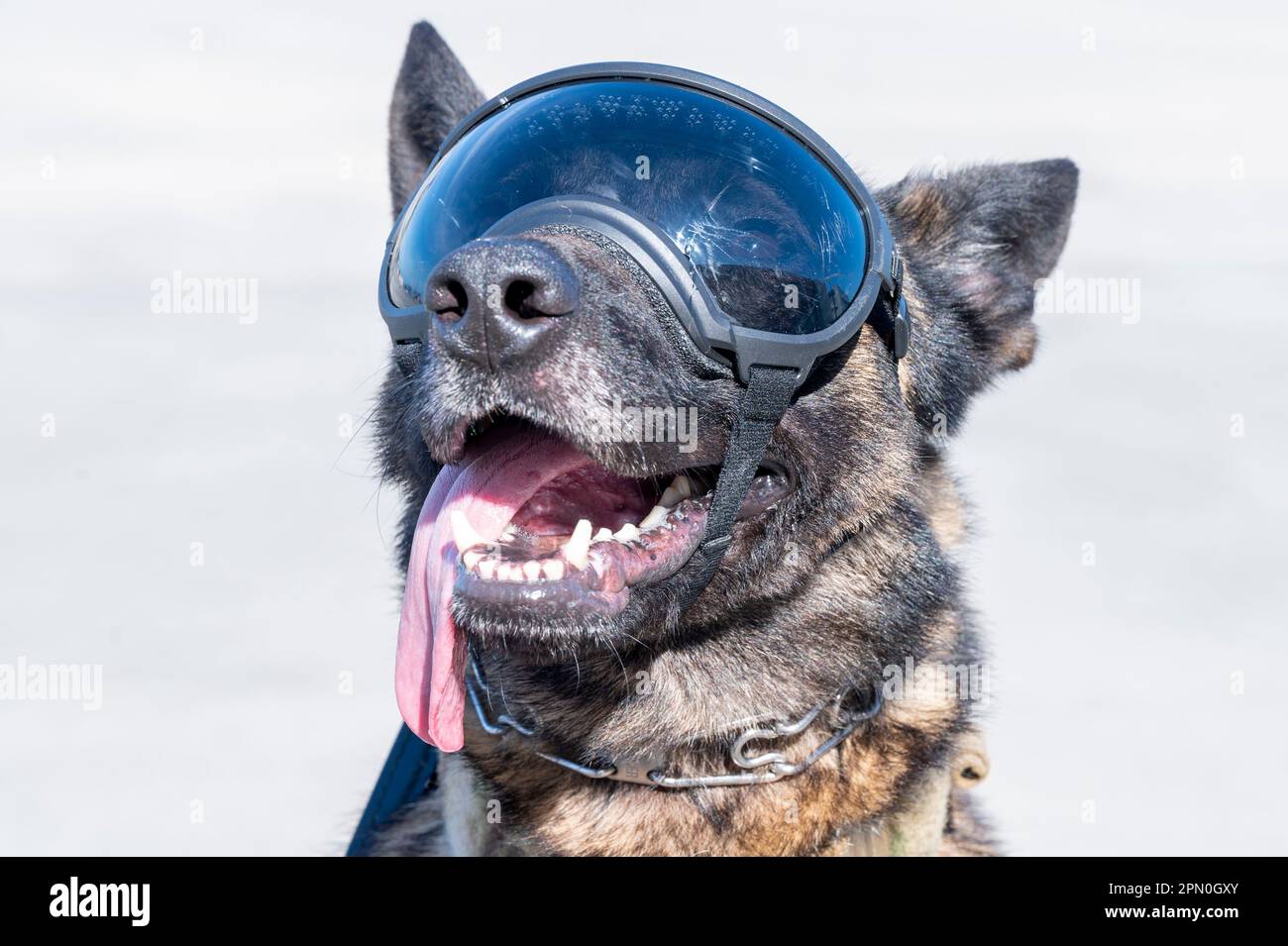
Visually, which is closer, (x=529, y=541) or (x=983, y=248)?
(x=529, y=541)

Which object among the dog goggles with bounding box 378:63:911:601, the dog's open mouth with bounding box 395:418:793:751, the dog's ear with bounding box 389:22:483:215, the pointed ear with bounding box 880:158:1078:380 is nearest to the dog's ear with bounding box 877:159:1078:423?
the pointed ear with bounding box 880:158:1078:380

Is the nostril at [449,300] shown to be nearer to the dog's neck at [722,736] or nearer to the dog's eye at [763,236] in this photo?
the dog's eye at [763,236]

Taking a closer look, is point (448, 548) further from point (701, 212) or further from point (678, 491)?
point (701, 212)

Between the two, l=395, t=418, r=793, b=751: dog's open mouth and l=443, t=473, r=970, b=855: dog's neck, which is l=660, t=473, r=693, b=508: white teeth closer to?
l=395, t=418, r=793, b=751: dog's open mouth

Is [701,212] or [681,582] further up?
[701,212]

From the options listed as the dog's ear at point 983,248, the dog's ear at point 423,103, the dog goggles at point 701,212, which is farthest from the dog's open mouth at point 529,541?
the dog's ear at point 423,103

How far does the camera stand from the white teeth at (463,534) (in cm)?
255

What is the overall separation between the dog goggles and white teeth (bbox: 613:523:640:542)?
13 centimetres

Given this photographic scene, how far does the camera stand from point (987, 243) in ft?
11.3

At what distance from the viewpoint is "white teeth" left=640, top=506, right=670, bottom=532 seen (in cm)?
268

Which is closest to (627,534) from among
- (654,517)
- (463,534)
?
(654,517)

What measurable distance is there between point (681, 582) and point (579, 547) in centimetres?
22

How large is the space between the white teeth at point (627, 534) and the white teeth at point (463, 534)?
263 millimetres
